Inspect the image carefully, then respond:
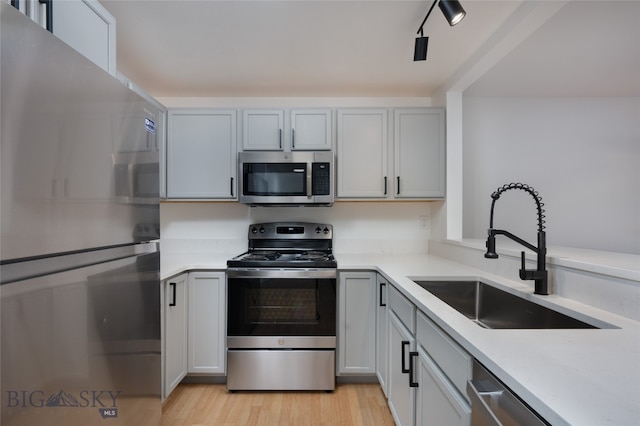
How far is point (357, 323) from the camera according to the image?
2.12 meters

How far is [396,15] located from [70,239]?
1757 mm

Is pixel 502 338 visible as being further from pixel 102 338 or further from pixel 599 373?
pixel 102 338

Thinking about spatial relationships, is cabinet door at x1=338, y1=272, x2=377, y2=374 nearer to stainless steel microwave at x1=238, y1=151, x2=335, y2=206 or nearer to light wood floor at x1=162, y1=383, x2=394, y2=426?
light wood floor at x1=162, y1=383, x2=394, y2=426

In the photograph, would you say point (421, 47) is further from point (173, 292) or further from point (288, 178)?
point (173, 292)

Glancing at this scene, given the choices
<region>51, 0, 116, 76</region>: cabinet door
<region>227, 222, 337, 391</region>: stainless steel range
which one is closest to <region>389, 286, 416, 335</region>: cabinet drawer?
<region>227, 222, 337, 391</region>: stainless steel range

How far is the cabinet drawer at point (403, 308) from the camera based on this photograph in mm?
1364

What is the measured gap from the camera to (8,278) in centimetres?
62

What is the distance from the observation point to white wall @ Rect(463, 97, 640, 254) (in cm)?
268

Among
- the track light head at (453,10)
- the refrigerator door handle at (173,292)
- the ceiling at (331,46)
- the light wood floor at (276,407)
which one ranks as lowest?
the light wood floor at (276,407)

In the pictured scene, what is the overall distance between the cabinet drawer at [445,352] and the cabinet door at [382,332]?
644 millimetres

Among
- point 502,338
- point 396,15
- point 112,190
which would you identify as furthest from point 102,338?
point 396,15

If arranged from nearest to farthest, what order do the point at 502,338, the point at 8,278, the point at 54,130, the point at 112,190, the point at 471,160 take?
the point at 8,278
the point at 54,130
the point at 502,338
the point at 112,190
the point at 471,160

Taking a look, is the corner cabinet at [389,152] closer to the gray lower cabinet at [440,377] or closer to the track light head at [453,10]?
the track light head at [453,10]

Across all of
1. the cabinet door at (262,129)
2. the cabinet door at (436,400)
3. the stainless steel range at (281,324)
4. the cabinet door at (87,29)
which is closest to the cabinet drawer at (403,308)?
the cabinet door at (436,400)
